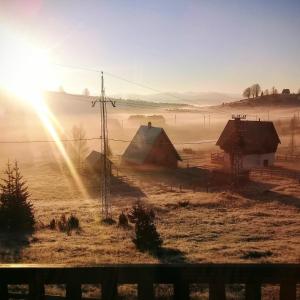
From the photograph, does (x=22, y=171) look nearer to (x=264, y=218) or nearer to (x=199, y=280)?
(x=264, y=218)

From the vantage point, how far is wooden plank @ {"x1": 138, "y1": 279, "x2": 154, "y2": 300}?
4.02 m

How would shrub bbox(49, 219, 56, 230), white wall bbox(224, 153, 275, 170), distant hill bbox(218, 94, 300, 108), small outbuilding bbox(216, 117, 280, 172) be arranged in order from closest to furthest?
shrub bbox(49, 219, 56, 230) < small outbuilding bbox(216, 117, 280, 172) < white wall bbox(224, 153, 275, 170) < distant hill bbox(218, 94, 300, 108)

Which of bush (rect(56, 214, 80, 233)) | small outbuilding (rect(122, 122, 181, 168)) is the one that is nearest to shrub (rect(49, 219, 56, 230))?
bush (rect(56, 214, 80, 233))

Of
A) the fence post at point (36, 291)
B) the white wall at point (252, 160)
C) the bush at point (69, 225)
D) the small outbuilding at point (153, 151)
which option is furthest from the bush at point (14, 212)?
the white wall at point (252, 160)

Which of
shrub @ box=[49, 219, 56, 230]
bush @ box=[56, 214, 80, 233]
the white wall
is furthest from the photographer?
the white wall

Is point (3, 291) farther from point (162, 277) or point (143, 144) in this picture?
point (143, 144)

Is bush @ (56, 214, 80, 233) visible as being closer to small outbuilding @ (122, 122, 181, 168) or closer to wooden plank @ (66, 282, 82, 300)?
wooden plank @ (66, 282, 82, 300)

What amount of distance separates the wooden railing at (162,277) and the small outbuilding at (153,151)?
164ft

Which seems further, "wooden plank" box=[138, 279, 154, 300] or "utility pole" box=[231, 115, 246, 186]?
"utility pole" box=[231, 115, 246, 186]

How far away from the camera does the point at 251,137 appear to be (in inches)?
2112

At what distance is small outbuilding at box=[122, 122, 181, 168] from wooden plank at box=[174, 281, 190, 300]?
5011 cm

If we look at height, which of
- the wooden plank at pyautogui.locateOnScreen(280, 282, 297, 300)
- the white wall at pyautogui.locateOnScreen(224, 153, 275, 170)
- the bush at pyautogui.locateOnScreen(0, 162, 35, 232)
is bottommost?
the bush at pyautogui.locateOnScreen(0, 162, 35, 232)

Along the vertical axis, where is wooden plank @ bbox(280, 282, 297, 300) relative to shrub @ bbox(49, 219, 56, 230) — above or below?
above

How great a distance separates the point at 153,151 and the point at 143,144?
180 centimetres
